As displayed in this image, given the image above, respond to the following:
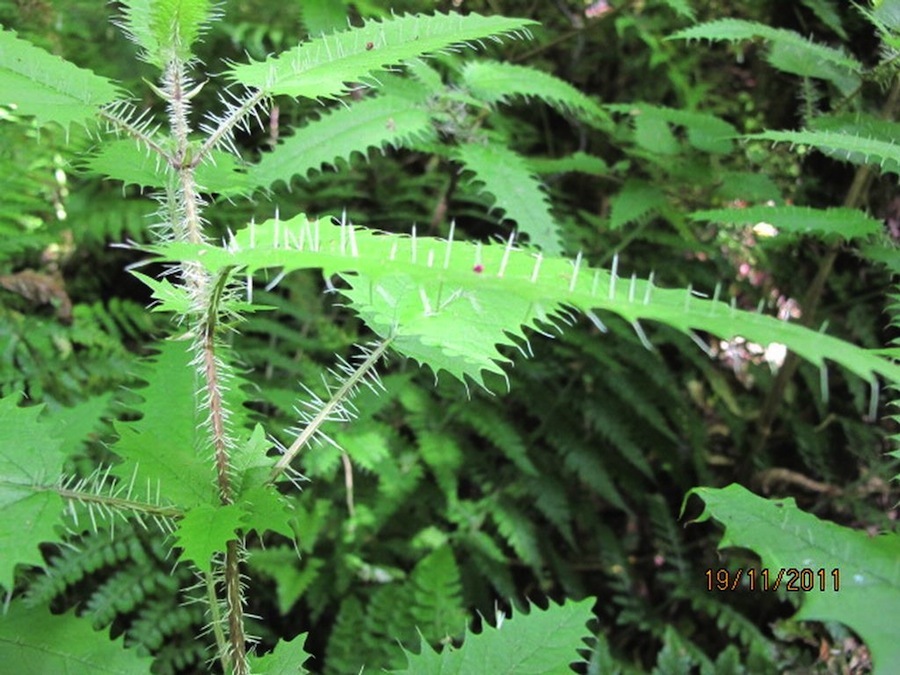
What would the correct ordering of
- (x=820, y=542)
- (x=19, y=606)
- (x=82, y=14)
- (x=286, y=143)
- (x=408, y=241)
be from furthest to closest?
(x=82, y=14) < (x=286, y=143) < (x=19, y=606) < (x=820, y=542) < (x=408, y=241)

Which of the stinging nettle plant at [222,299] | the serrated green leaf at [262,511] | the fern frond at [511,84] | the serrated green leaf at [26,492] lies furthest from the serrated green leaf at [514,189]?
the serrated green leaf at [26,492]

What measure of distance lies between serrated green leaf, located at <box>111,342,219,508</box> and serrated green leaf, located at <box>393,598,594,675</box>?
454 millimetres

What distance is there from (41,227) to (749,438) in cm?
250

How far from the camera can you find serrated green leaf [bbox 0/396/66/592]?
0.94 m

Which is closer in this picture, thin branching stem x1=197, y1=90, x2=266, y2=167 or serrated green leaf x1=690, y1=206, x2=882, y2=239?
thin branching stem x1=197, y1=90, x2=266, y2=167

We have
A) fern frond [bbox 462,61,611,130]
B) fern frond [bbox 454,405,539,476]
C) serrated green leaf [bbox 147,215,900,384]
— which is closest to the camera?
serrated green leaf [bbox 147,215,900,384]

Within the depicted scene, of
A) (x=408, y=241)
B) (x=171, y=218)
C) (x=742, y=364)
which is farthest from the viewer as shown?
(x=742, y=364)

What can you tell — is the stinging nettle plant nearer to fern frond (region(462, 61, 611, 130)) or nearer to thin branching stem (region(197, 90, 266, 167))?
thin branching stem (region(197, 90, 266, 167))

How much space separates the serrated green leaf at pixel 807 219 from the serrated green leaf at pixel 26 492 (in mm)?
1490

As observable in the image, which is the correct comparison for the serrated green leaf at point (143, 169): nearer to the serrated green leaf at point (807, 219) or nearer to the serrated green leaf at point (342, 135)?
the serrated green leaf at point (342, 135)

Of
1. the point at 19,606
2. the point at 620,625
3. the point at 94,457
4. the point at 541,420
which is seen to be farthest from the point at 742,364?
the point at 19,606

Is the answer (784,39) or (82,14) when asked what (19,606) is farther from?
(82,14)

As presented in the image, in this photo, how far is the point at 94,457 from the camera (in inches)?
88.7

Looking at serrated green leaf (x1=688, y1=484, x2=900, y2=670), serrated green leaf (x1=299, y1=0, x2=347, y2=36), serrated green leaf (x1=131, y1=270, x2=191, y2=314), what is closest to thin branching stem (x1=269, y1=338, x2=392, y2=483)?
serrated green leaf (x1=131, y1=270, x2=191, y2=314)
